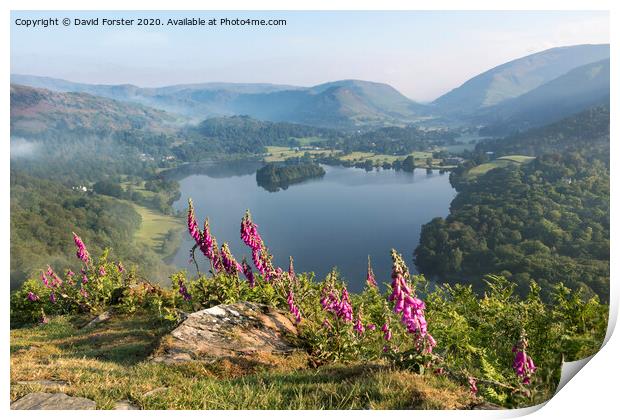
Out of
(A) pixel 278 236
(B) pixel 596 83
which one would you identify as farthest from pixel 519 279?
(B) pixel 596 83

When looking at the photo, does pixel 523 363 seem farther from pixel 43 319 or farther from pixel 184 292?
pixel 43 319

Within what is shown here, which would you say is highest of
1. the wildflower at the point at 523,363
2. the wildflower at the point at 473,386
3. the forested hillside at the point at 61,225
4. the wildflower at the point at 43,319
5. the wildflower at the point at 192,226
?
the wildflower at the point at 192,226

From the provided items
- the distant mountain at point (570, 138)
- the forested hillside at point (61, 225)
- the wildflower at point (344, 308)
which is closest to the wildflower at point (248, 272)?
the wildflower at point (344, 308)

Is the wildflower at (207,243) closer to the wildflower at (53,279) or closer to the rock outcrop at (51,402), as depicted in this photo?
the rock outcrop at (51,402)

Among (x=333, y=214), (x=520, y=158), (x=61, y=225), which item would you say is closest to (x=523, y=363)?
(x=333, y=214)

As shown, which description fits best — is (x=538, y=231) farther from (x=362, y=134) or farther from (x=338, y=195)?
(x=362, y=134)

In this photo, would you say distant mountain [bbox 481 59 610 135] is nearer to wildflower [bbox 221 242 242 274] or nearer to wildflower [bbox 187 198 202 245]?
wildflower [bbox 221 242 242 274]

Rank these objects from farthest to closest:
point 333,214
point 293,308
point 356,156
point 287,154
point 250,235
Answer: point 287,154, point 356,156, point 333,214, point 250,235, point 293,308
